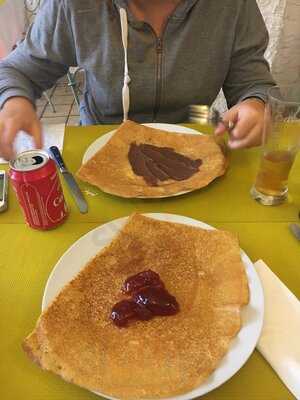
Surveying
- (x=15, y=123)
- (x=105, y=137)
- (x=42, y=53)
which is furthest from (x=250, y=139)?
(x=42, y=53)

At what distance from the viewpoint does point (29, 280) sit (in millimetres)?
704

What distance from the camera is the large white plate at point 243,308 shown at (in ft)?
1.77

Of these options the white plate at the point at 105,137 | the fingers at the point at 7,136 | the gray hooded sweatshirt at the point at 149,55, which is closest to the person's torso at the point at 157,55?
the gray hooded sweatshirt at the point at 149,55

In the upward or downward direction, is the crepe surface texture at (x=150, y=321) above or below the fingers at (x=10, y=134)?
below

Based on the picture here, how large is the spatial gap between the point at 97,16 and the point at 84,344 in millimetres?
982

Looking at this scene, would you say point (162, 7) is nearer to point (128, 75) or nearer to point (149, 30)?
point (149, 30)

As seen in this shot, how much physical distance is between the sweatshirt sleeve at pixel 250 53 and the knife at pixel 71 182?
1.98 ft

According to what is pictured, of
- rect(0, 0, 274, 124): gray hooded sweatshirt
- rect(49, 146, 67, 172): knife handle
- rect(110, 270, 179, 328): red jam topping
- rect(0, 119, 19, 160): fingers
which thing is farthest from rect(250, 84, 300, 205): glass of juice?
rect(0, 119, 19, 160): fingers

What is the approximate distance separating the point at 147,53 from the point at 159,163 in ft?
1.42


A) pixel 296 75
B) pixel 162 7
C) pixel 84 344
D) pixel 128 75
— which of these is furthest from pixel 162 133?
pixel 296 75

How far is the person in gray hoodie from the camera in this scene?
3.71ft

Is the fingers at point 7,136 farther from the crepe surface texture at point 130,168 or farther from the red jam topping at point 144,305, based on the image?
the red jam topping at point 144,305

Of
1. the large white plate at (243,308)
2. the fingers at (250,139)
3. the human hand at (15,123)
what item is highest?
the human hand at (15,123)

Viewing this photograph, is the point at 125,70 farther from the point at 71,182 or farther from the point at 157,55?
the point at 71,182
